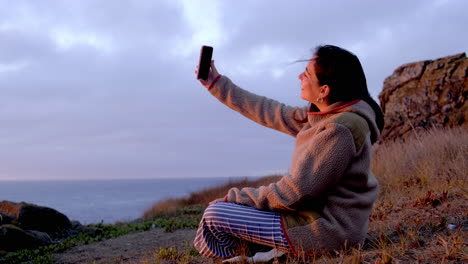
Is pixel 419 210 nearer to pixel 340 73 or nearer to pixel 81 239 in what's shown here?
pixel 340 73

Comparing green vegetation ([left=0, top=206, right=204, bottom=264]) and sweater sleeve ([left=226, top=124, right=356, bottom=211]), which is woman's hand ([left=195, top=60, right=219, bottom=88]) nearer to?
sweater sleeve ([left=226, top=124, right=356, bottom=211])

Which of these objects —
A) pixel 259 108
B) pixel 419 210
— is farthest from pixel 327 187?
pixel 419 210

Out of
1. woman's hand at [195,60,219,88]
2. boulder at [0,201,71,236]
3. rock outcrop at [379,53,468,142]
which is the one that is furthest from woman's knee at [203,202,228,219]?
rock outcrop at [379,53,468,142]

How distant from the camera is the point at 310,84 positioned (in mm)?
2885

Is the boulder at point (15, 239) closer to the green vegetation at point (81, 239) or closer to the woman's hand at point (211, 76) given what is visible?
the green vegetation at point (81, 239)

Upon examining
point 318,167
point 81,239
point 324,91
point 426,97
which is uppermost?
point 426,97

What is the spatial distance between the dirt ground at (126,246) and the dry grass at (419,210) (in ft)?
8.70

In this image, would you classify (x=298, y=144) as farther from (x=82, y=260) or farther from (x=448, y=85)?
(x=448, y=85)

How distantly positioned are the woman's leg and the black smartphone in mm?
1214

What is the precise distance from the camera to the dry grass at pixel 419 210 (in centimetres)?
270

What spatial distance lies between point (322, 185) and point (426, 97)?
9.39 m

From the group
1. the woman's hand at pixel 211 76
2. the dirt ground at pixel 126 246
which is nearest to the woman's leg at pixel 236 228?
the woman's hand at pixel 211 76

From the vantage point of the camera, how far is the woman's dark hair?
280 cm

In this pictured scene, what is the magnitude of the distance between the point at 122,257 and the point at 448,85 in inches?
358
